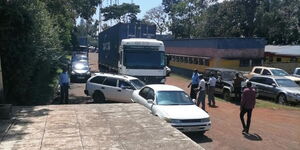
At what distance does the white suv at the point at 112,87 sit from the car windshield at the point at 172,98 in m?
4.20

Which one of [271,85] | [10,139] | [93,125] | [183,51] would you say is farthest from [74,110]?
[183,51]

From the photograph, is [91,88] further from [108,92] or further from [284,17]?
[284,17]

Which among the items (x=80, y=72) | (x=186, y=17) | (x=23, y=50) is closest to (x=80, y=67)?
(x=80, y=72)

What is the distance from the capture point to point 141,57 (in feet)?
72.4

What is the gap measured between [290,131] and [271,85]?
31.1ft

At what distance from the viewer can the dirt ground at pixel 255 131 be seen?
1206cm

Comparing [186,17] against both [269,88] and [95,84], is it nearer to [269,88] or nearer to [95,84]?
[269,88]

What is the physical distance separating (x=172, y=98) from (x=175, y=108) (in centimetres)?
84

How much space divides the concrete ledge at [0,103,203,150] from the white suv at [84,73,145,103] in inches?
221

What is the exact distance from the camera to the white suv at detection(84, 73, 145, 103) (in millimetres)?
18625

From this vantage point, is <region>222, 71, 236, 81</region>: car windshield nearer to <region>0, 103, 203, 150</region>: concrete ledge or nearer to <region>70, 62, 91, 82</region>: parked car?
<region>0, 103, 203, 150</region>: concrete ledge

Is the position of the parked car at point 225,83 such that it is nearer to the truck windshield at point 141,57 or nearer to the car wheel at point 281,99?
the car wheel at point 281,99

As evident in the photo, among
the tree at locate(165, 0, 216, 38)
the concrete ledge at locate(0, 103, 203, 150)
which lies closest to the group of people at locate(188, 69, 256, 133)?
the concrete ledge at locate(0, 103, 203, 150)

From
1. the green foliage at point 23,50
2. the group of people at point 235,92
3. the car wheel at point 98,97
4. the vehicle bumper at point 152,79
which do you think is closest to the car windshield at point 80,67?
the vehicle bumper at point 152,79
